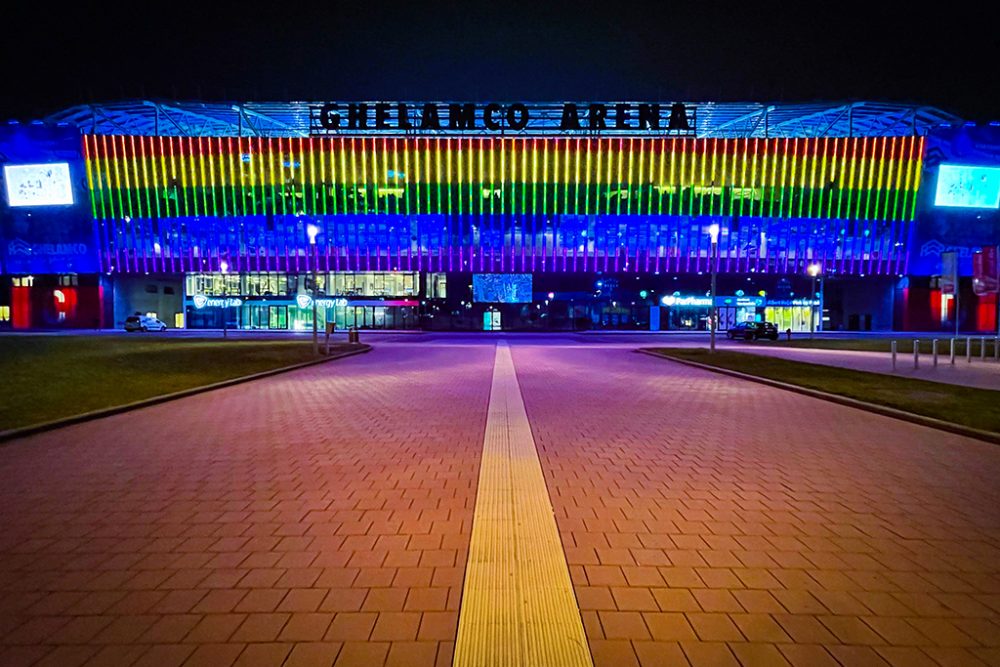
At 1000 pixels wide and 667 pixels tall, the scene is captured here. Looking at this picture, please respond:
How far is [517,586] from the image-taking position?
387 centimetres

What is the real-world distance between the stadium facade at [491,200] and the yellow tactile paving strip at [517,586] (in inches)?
2155

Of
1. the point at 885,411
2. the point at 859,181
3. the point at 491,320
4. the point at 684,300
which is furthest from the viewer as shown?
the point at 684,300

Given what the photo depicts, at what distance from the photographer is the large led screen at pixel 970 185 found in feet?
184

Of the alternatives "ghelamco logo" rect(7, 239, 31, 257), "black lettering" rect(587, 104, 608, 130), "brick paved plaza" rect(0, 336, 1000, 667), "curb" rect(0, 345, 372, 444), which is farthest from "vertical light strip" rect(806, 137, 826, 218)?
"ghelamco logo" rect(7, 239, 31, 257)

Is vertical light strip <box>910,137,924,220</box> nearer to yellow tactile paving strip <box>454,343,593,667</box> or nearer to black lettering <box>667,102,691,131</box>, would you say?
black lettering <box>667,102,691,131</box>

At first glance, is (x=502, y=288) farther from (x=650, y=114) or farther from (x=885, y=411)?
(x=885, y=411)

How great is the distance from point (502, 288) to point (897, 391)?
53.5 m

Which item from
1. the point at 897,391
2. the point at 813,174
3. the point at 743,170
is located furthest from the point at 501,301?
the point at 897,391

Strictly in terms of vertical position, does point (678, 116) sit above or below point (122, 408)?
above

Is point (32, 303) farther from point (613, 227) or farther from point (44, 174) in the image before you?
point (613, 227)

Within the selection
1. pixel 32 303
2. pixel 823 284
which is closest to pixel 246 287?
pixel 32 303

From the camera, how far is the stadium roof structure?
54.9 meters

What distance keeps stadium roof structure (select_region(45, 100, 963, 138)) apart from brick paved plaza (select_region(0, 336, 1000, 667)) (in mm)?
54328

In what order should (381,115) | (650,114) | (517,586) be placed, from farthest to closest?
(381,115) < (650,114) < (517,586)
